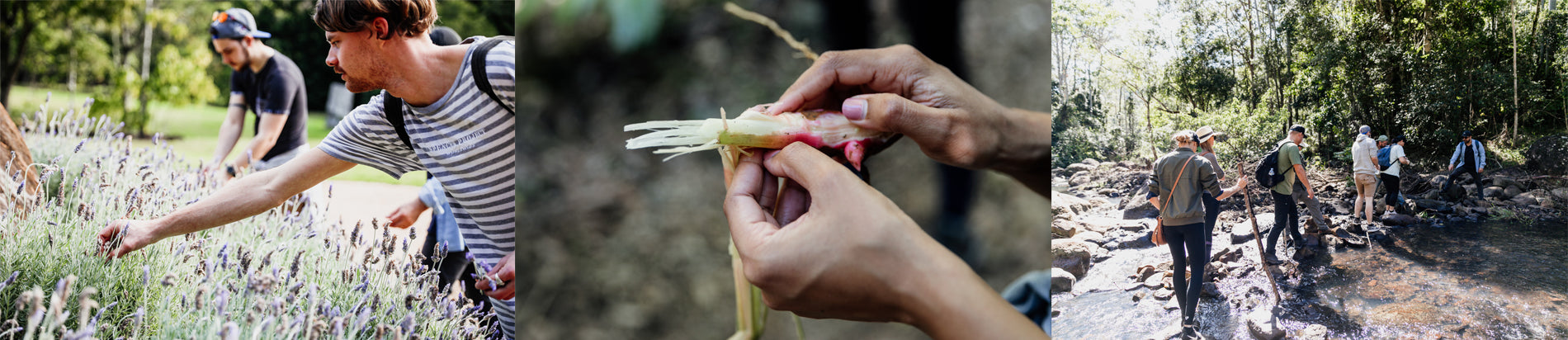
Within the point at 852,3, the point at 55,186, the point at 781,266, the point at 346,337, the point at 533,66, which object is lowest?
the point at 346,337

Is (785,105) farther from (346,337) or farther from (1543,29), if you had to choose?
(1543,29)

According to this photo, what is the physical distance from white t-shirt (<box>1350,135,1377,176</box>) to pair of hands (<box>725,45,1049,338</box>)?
1.11m

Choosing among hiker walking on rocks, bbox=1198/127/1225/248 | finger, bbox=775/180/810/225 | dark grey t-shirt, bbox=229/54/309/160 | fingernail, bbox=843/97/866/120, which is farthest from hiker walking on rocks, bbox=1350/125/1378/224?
dark grey t-shirt, bbox=229/54/309/160

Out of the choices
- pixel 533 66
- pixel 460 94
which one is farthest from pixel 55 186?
pixel 533 66

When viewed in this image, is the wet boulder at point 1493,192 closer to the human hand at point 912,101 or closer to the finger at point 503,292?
the human hand at point 912,101

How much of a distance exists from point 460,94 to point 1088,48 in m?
1.76

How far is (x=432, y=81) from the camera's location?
1921mm

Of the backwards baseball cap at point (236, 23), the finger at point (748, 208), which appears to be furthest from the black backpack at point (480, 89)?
the backwards baseball cap at point (236, 23)

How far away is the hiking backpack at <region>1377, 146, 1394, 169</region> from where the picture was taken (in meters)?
2.13

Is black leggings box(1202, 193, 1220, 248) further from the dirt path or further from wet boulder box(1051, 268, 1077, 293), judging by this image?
the dirt path

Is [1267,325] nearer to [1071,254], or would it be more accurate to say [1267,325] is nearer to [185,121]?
[1071,254]

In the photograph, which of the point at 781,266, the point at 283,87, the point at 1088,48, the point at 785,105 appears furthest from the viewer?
the point at 283,87

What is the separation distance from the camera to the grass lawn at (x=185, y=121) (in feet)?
8.73

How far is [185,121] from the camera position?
2863mm
